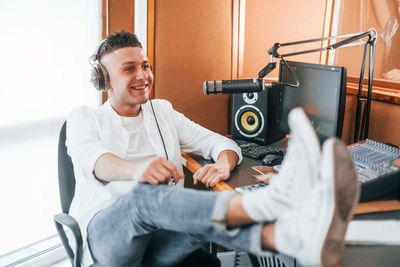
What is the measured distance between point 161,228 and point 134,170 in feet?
0.68

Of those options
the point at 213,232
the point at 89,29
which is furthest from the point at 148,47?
the point at 213,232

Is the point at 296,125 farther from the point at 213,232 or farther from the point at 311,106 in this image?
the point at 311,106

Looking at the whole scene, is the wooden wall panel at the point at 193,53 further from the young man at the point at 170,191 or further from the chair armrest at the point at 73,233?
the chair armrest at the point at 73,233

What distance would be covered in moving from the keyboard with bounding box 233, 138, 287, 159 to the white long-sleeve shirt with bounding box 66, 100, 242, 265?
0.14 meters

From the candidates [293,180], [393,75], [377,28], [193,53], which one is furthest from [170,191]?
[377,28]

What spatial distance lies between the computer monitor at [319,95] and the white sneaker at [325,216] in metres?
0.68

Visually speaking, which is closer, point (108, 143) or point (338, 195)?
point (338, 195)

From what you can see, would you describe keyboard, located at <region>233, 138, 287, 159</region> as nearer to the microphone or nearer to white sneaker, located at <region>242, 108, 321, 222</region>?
the microphone

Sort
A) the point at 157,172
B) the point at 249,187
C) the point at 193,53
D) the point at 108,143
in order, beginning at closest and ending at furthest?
the point at 157,172, the point at 249,187, the point at 108,143, the point at 193,53

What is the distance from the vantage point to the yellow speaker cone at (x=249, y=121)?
1.95m

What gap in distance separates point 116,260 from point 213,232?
1.47 feet

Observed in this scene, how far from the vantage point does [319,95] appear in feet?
5.13

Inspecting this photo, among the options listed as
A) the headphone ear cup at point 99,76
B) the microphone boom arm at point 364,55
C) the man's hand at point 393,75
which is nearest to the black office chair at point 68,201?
the headphone ear cup at point 99,76

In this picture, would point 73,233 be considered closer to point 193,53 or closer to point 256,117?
point 256,117
